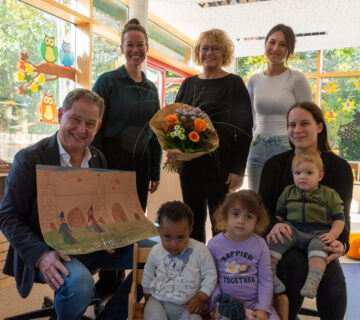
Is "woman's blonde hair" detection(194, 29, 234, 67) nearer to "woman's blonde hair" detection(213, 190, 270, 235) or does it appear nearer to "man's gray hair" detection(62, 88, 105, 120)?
"man's gray hair" detection(62, 88, 105, 120)

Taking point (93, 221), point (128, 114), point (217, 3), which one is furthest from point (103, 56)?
point (93, 221)

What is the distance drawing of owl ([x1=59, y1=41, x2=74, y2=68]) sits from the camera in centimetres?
405

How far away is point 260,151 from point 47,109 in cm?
257

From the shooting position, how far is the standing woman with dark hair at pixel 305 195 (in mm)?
1549

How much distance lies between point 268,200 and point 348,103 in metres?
7.20

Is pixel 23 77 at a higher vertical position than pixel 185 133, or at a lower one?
higher

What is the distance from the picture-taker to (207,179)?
2.13 m

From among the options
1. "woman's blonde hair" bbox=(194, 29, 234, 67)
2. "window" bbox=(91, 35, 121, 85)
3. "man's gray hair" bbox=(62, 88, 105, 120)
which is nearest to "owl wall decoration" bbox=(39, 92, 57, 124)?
"window" bbox=(91, 35, 121, 85)

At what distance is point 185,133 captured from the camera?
1.88 metres

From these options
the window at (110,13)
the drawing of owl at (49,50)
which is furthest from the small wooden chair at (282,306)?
the window at (110,13)

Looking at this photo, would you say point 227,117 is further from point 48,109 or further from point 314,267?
point 48,109

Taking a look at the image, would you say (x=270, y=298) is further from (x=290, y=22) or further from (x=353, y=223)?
(x=290, y=22)

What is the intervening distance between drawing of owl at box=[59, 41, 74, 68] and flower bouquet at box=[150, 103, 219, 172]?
8.62 ft

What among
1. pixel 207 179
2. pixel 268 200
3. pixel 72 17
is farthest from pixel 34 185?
pixel 72 17
